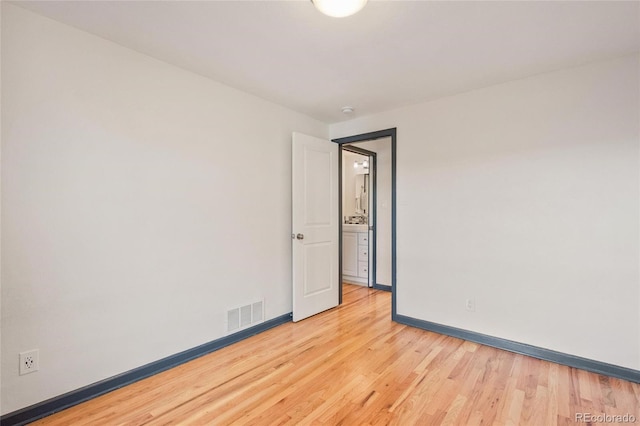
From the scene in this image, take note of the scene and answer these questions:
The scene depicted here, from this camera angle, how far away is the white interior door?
341cm

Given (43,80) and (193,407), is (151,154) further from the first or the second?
(193,407)

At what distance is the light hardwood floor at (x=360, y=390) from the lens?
1.83 m

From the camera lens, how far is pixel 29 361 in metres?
1.80

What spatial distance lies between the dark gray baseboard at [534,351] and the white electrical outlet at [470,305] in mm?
214

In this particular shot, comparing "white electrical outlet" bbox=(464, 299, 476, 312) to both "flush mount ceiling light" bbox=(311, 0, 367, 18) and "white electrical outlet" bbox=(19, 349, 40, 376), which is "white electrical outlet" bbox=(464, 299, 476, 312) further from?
"white electrical outlet" bbox=(19, 349, 40, 376)

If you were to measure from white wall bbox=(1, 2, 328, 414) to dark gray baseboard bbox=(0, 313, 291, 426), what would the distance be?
4cm

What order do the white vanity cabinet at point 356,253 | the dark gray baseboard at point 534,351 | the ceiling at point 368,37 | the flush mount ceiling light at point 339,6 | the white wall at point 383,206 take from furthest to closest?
the white vanity cabinet at point 356,253 → the white wall at point 383,206 → the dark gray baseboard at point 534,351 → the ceiling at point 368,37 → the flush mount ceiling light at point 339,6

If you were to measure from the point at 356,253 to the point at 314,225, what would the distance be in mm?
1746

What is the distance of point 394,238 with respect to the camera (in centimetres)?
344

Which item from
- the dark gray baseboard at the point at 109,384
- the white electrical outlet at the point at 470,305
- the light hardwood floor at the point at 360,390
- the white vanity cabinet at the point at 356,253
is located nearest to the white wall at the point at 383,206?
the white vanity cabinet at the point at 356,253

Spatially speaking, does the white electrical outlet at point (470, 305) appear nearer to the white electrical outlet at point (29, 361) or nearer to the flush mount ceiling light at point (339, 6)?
the flush mount ceiling light at point (339, 6)

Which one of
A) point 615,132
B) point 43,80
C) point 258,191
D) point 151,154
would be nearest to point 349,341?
point 258,191

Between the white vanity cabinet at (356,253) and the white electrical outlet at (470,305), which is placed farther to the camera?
the white vanity cabinet at (356,253)

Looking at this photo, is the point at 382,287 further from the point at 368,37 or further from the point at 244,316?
the point at 368,37
